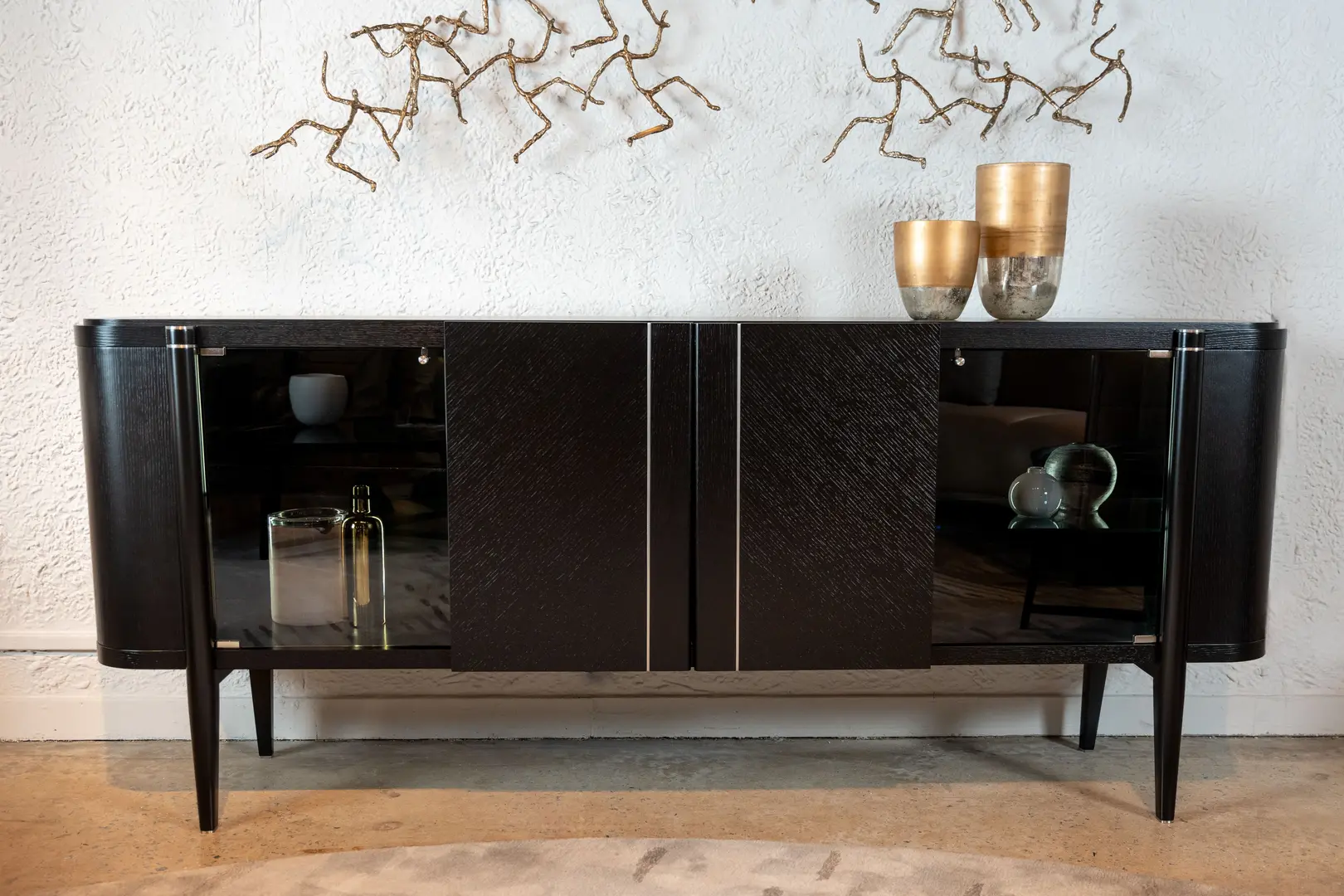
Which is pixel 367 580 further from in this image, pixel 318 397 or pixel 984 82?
pixel 984 82

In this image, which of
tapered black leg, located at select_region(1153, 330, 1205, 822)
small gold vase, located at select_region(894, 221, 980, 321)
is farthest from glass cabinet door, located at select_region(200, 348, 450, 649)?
tapered black leg, located at select_region(1153, 330, 1205, 822)

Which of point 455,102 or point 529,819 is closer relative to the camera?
point 529,819

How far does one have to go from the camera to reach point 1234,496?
5.85 feet

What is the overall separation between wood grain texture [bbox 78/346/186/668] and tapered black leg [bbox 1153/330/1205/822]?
1.60 metres

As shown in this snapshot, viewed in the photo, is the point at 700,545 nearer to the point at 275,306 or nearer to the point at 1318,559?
the point at 275,306

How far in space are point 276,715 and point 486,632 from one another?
71 cm

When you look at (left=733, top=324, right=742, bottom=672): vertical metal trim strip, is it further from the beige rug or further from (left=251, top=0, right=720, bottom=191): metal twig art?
(left=251, top=0, right=720, bottom=191): metal twig art

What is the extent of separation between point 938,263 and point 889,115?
1.36ft

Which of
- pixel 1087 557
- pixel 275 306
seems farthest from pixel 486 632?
pixel 1087 557

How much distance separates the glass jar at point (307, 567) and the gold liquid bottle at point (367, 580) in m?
0.01

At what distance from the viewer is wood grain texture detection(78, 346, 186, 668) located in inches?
66.6

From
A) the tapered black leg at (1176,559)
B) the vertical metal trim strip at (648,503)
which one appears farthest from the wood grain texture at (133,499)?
the tapered black leg at (1176,559)

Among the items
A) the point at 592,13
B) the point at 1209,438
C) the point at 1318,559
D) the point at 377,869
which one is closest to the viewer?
the point at 377,869

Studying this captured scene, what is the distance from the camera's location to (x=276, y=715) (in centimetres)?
218
